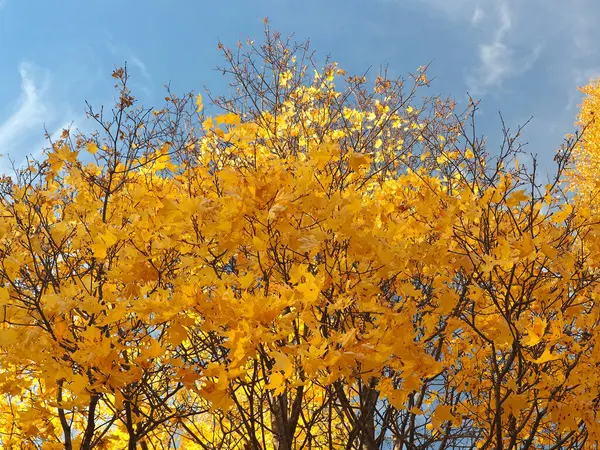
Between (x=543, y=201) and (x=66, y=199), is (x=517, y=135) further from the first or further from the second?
(x=66, y=199)

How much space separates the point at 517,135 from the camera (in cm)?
324

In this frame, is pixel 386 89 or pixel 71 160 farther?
pixel 386 89

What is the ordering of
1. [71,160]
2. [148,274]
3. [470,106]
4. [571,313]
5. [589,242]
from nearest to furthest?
[148,274] → [571,313] → [71,160] → [589,242] → [470,106]

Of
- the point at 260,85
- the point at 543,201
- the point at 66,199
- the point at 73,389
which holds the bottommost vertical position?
the point at 73,389

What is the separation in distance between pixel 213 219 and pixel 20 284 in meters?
1.87

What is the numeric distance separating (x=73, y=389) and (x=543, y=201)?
2600 mm

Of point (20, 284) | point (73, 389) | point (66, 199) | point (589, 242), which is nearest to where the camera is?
point (73, 389)

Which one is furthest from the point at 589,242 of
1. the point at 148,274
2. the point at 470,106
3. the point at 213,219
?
the point at 148,274

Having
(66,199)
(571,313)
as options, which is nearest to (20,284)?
(66,199)

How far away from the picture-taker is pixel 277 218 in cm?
199

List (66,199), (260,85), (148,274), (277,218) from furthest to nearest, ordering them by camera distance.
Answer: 1. (260,85)
2. (66,199)
3. (148,274)
4. (277,218)

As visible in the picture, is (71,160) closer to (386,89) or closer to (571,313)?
(571,313)

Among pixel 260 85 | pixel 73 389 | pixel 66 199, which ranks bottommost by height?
pixel 73 389

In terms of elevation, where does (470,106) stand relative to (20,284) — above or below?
above
